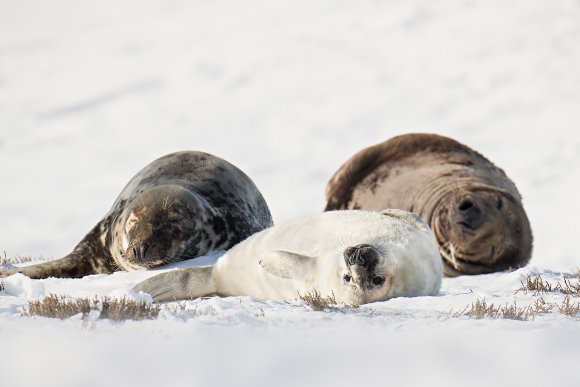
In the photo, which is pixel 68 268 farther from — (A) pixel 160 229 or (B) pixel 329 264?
(B) pixel 329 264

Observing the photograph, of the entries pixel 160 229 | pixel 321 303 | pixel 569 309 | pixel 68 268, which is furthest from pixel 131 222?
pixel 569 309

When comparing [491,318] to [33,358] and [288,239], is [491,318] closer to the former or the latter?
[288,239]

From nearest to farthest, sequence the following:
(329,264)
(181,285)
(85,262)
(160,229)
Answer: (329,264) < (181,285) < (160,229) < (85,262)

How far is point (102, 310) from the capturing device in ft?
14.0

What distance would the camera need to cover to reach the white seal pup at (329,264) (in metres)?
5.34

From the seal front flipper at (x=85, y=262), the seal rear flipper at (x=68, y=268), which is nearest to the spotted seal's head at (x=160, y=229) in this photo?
the seal front flipper at (x=85, y=262)

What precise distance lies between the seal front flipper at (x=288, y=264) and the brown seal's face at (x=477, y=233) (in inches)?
179

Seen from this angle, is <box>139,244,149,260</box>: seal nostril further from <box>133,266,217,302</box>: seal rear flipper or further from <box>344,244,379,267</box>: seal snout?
<box>344,244,379,267</box>: seal snout

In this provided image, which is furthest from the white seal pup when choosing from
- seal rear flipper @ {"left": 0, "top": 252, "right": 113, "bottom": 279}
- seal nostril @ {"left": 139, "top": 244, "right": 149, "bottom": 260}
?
seal rear flipper @ {"left": 0, "top": 252, "right": 113, "bottom": 279}

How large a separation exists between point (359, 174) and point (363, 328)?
7205 mm

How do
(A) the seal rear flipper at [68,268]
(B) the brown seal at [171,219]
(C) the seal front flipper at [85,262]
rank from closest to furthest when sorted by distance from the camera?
(B) the brown seal at [171,219], (A) the seal rear flipper at [68,268], (C) the seal front flipper at [85,262]

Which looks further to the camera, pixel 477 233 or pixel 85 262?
pixel 477 233

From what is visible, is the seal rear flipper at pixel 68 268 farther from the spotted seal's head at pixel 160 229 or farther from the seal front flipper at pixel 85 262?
the spotted seal's head at pixel 160 229

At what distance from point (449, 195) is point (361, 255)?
521cm
